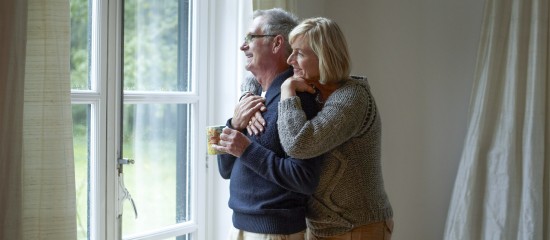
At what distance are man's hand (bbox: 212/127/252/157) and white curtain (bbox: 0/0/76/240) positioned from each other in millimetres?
398

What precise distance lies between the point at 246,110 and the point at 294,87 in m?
0.17

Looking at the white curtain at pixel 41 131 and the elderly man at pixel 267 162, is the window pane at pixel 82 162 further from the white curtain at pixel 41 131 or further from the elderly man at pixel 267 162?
the elderly man at pixel 267 162

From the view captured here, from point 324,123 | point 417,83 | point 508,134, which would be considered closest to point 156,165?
point 324,123

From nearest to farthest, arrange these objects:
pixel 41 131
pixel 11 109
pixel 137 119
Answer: pixel 11 109
pixel 41 131
pixel 137 119

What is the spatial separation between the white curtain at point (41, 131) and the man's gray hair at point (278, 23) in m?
0.54

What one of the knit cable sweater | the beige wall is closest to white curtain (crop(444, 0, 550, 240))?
the beige wall

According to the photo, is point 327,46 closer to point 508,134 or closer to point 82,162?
point 82,162

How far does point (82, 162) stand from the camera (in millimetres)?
2127

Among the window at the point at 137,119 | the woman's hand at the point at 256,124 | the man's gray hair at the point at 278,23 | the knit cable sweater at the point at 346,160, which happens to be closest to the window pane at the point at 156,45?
the window at the point at 137,119

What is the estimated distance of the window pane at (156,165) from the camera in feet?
7.75

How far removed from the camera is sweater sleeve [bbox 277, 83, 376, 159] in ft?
5.35

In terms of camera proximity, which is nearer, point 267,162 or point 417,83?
point 267,162

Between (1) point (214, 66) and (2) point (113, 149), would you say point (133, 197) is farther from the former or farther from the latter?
(1) point (214, 66)

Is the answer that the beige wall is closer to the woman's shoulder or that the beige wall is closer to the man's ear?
the man's ear
